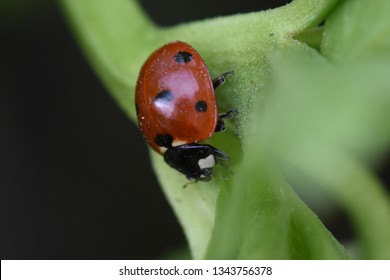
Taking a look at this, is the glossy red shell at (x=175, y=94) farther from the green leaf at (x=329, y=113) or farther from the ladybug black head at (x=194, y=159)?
the green leaf at (x=329, y=113)

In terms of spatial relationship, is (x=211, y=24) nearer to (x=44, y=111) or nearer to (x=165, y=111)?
(x=165, y=111)

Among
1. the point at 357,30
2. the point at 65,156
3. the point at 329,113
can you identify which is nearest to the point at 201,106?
the point at 357,30

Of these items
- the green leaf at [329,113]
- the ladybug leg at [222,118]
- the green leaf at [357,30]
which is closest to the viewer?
the green leaf at [329,113]

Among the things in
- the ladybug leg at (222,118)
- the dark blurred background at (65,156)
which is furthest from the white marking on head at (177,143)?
the dark blurred background at (65,156)

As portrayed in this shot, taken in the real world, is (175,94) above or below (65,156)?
above

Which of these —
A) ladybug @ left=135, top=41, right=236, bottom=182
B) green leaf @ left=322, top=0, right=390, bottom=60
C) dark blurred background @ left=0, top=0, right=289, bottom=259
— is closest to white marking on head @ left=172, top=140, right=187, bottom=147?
ladybug @ left=135, top=41, right=236, bottom=182

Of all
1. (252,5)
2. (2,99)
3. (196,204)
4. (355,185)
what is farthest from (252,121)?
(2,99)

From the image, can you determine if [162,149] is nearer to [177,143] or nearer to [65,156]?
[177,143]
